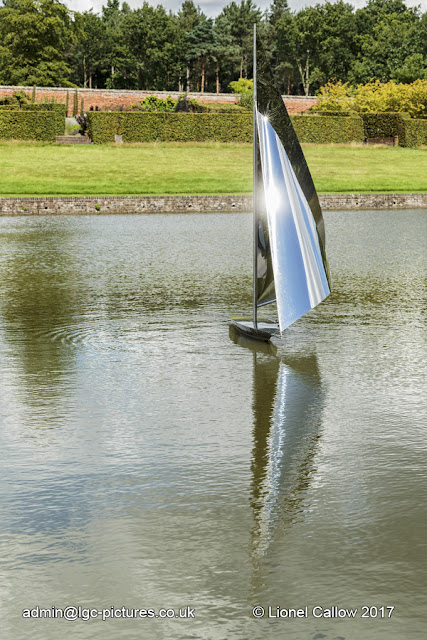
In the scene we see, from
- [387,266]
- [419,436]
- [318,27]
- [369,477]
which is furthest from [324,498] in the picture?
[318,27]

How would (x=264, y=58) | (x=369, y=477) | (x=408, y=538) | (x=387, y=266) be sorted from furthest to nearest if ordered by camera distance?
(x=387, y=266)
(x=264, y=58)
(x=369, y=477)
(x=408, y=538)

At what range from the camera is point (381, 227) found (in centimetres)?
2712

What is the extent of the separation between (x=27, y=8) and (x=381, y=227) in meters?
70.2

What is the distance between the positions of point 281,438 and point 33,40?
86338 millimetres

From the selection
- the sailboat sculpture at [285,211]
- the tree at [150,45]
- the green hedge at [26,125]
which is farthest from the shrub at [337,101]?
the sailboat sculpture at [285,211]

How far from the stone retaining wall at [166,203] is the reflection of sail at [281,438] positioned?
23807 mm

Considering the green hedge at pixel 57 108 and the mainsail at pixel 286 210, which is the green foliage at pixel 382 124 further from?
the mainsail at pixel 286 210

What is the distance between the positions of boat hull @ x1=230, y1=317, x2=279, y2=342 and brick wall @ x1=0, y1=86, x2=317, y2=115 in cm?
6700

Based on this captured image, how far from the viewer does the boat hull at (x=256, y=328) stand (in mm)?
11117

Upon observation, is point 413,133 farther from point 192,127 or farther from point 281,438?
point 281,438

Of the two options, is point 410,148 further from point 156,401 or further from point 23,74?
point 156,401

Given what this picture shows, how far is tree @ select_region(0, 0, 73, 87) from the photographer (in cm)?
8619

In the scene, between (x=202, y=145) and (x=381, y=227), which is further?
(x=202, y=145)

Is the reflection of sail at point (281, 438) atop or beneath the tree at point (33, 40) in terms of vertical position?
beneath
